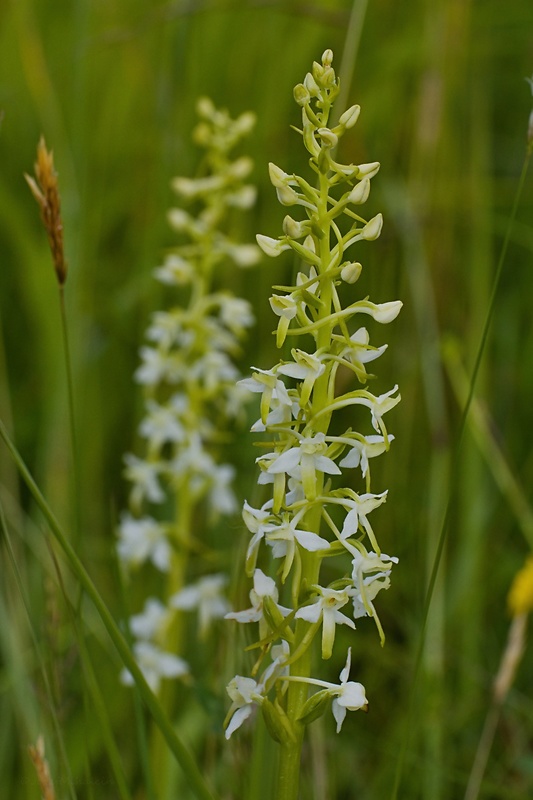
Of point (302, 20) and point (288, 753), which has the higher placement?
point (302, 20)

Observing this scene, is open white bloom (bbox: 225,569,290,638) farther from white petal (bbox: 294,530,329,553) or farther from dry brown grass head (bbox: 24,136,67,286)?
dry brown grass head (bbox: 24,136,67,286)

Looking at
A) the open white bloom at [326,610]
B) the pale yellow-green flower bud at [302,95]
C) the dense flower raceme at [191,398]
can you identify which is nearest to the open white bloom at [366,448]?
the open white bloom at [326,610]

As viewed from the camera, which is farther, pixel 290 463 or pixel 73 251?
pixel 73 251

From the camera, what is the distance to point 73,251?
219 centimetres

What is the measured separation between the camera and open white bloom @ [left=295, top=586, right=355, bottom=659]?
0.91m

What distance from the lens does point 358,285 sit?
2.66m

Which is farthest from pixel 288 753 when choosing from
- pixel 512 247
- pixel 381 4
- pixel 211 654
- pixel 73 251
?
pixel 381 4

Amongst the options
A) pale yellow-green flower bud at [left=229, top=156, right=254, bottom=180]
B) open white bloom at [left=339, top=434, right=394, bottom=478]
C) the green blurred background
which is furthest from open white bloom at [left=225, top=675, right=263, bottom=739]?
pale yellow-green flower bud at [left=229, top=156, right=254, bottom=180]

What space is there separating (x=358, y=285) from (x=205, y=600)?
1.08 m

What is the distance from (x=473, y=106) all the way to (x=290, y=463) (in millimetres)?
2259

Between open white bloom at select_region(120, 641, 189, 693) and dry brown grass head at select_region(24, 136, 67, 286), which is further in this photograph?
open white bloom at select_region(120, 641, 189, 693)

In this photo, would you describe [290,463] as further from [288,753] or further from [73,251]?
[73,251]

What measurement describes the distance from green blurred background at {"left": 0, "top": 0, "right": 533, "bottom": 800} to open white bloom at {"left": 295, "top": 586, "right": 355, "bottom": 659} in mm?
735

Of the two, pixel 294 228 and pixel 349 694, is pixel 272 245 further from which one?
pixel 349 694
